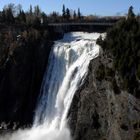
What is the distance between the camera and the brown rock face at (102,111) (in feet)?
157

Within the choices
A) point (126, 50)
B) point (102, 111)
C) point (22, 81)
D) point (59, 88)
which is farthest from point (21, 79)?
point (126, 50)

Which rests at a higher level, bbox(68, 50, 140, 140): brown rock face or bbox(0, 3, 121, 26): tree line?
bbox(0, 3, 121, 26): tree line

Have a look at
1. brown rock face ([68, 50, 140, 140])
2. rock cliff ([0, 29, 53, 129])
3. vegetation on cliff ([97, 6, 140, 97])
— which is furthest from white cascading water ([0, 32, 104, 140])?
vegetation on cliff ([97, 6, 140, 97])

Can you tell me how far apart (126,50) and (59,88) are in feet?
40.7

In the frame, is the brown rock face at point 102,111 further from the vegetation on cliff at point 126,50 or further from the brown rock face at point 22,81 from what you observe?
the brown rock face at point 22,81

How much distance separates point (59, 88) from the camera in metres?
59.2

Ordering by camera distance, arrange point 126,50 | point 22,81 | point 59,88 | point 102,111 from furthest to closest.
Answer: point 22,81
point 59,88
point 102,111
point 126,50

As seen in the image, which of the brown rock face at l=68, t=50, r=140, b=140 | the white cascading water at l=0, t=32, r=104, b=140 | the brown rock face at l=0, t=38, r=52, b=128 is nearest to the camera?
the brown rock face at l=68, t=50, r=140, b=140

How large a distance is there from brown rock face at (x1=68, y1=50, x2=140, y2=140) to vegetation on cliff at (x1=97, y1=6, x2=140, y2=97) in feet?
3.93

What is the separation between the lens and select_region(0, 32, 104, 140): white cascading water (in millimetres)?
55969

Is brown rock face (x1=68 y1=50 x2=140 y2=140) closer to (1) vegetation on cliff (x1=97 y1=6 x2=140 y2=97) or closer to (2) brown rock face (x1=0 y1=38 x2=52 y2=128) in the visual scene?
(1) vegetation on cliff (x1=97 y1=6 x2=140 y2=97)

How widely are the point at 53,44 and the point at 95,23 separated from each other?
41.3ft

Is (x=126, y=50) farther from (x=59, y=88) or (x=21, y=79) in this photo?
(x=21, y=79)

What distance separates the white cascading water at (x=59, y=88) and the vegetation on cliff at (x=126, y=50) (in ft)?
14.4
